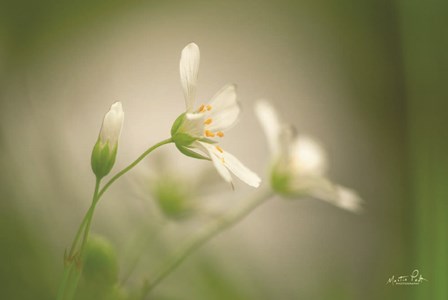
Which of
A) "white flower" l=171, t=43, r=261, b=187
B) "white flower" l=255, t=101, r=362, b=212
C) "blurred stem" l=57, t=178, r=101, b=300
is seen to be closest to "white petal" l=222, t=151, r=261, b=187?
"white flower" l=171, t=43, r=261, b=187

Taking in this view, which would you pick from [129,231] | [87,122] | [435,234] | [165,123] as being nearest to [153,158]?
[129,231]

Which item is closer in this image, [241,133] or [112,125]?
[112,125]

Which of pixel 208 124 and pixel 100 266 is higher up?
pixel 208 124

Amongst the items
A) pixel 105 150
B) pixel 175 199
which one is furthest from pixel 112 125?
pixel 175 199

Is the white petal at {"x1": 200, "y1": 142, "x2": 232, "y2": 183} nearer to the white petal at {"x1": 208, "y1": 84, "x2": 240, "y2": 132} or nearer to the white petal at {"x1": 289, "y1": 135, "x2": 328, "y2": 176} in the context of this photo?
the white petal at {"x1": 208, "y1": 84, "x2": 240, "y2": 132}

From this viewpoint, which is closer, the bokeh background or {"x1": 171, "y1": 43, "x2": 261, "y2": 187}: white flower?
{"x1": 171, "y1": 43, "x2": 261, "y2": 187}: white flower

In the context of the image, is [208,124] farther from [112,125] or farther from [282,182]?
[282,182]
